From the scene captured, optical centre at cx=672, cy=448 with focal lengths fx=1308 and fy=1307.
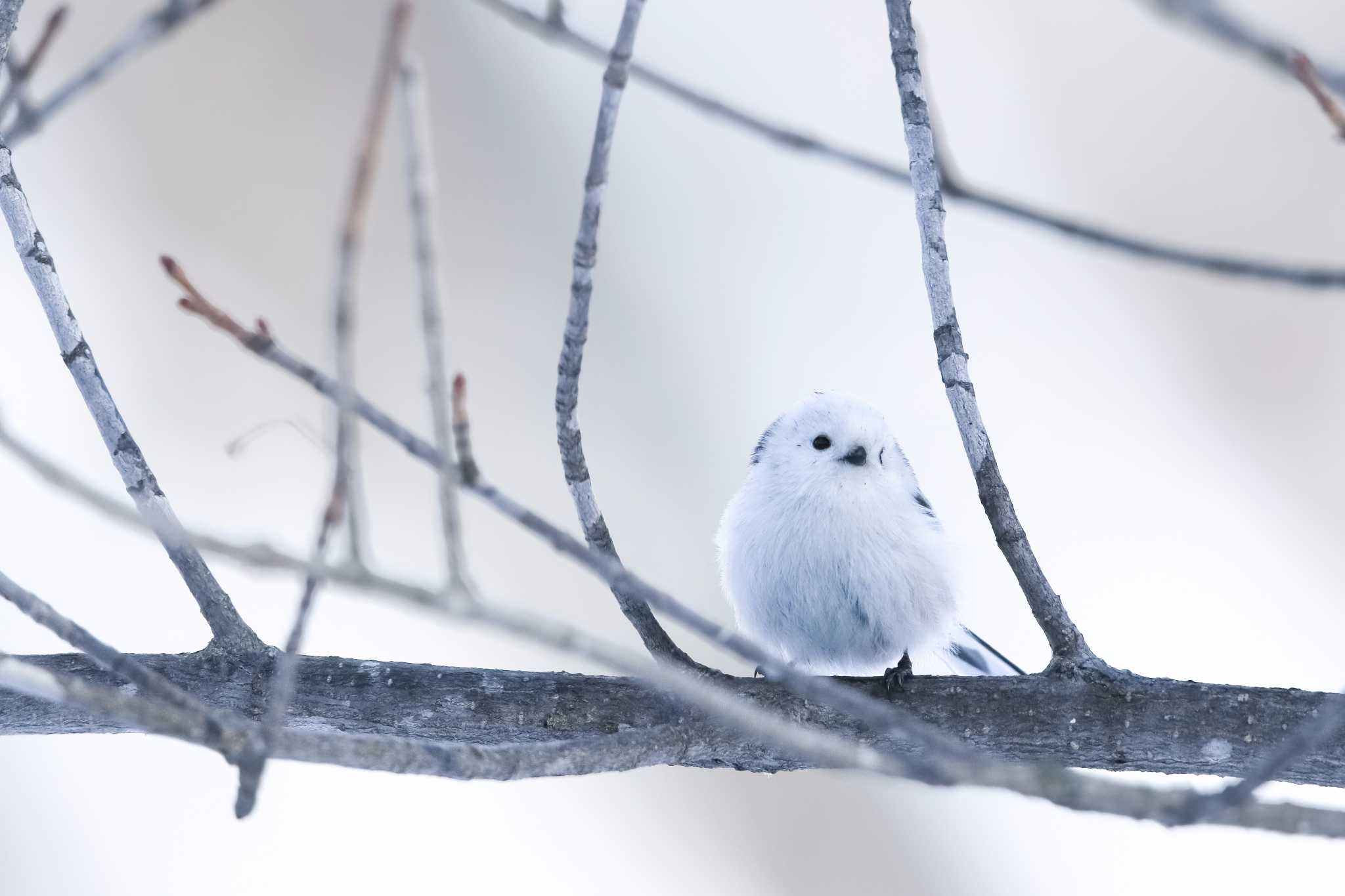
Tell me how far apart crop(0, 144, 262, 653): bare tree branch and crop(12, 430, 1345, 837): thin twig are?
0.39 m

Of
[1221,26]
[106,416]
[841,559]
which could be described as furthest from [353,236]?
[841,559]

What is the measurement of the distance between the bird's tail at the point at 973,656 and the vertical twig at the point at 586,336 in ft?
1.81

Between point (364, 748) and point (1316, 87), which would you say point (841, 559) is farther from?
point (1316, 87)

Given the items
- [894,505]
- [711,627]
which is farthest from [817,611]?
[711,627]

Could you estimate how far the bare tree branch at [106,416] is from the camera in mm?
1021

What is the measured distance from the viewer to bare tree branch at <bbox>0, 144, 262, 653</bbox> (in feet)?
3.35

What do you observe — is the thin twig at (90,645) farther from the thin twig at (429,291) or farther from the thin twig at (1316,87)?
the thin twig at (1316,87)

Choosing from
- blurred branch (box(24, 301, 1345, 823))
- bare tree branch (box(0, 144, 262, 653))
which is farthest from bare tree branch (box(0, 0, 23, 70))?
blurred branch (box(24, 301, 1345, 823))

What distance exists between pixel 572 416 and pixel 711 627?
0.37 m

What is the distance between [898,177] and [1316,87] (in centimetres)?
22

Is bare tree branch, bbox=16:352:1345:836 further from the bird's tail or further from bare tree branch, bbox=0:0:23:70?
the bird's tail

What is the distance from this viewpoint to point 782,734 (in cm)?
61

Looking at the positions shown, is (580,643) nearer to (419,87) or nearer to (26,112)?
(419,87)

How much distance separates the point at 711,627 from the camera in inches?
27.4
